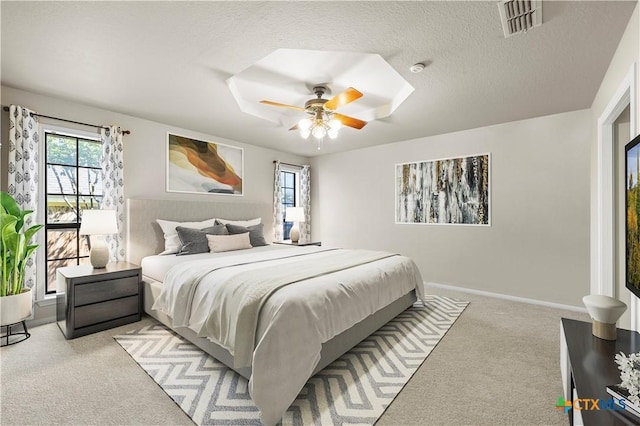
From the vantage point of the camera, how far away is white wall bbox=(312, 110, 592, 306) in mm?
3615

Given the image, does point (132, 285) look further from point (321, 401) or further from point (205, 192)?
point (321, 401)

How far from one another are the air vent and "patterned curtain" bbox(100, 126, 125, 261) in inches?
159

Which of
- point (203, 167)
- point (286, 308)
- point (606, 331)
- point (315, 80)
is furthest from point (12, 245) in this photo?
point (606, 331)

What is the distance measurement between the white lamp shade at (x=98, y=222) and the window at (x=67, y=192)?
59cm

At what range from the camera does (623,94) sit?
81.6 inches

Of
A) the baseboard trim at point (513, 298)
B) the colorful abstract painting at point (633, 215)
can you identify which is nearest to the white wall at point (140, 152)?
the baseboard trim at point (513, 298)

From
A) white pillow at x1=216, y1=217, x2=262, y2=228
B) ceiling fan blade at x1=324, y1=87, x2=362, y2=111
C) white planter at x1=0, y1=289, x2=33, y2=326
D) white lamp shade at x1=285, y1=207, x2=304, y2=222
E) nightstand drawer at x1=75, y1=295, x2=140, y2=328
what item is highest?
ceiling fan blade at x1=324, y1=87, x2=362, y2=111

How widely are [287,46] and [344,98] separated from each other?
2.51 feet

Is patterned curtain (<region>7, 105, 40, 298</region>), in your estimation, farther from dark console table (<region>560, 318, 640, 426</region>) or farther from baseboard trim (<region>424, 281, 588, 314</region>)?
baseboard trim (<region>424, 281, 588, 314</region>)

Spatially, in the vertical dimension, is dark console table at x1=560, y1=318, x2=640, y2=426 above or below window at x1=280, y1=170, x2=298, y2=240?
below

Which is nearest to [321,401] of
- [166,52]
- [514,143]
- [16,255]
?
[166,52]

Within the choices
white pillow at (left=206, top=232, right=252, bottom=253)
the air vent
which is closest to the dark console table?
the air vent

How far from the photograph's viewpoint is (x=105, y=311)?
2.97 meters

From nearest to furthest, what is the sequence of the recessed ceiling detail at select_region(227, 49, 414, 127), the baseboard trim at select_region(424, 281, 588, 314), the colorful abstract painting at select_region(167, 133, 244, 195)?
the recessed ceiling detail at select_region(227, 49, 414, 127), the baseboard trim at select_region(424, 281, 588, 314), the colorful abstract painting at select_region(167, 133, 244, 195)
